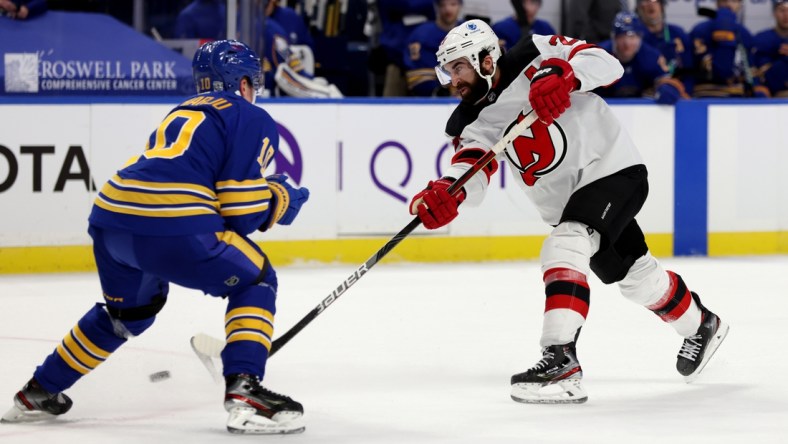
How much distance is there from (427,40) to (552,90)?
375 cm

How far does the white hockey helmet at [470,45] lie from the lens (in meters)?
3.25

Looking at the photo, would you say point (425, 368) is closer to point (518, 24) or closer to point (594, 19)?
point (518, 24)

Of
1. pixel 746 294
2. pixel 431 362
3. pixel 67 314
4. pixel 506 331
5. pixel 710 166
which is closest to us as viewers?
pixel 431 362

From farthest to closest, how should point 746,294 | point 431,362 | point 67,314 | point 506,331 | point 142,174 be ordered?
point 746,294 → point 67,314 → point 506,331 → point 431,362 → point 142,174

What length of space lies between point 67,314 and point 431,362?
5.24 ft

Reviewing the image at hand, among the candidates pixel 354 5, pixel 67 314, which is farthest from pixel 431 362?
pixel 354 5

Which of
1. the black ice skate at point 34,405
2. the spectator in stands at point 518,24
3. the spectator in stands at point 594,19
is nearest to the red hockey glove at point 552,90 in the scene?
the black ice skate at point 34,405

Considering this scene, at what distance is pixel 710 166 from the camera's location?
665 centimetres

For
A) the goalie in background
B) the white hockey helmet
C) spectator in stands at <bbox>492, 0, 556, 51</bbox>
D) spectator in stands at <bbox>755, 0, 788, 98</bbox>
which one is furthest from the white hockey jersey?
spectator in stands at <bbox>755, 0, 788, 98</bbox>

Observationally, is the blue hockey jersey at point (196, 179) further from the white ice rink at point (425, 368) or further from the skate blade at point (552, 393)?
the skate blade at point (552, 393)

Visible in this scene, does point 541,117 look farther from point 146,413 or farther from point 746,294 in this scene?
point 746,294

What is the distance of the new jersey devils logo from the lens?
11.0 feet

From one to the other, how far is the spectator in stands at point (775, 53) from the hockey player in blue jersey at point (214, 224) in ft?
18.9

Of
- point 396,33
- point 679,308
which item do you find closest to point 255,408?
point 679,308
